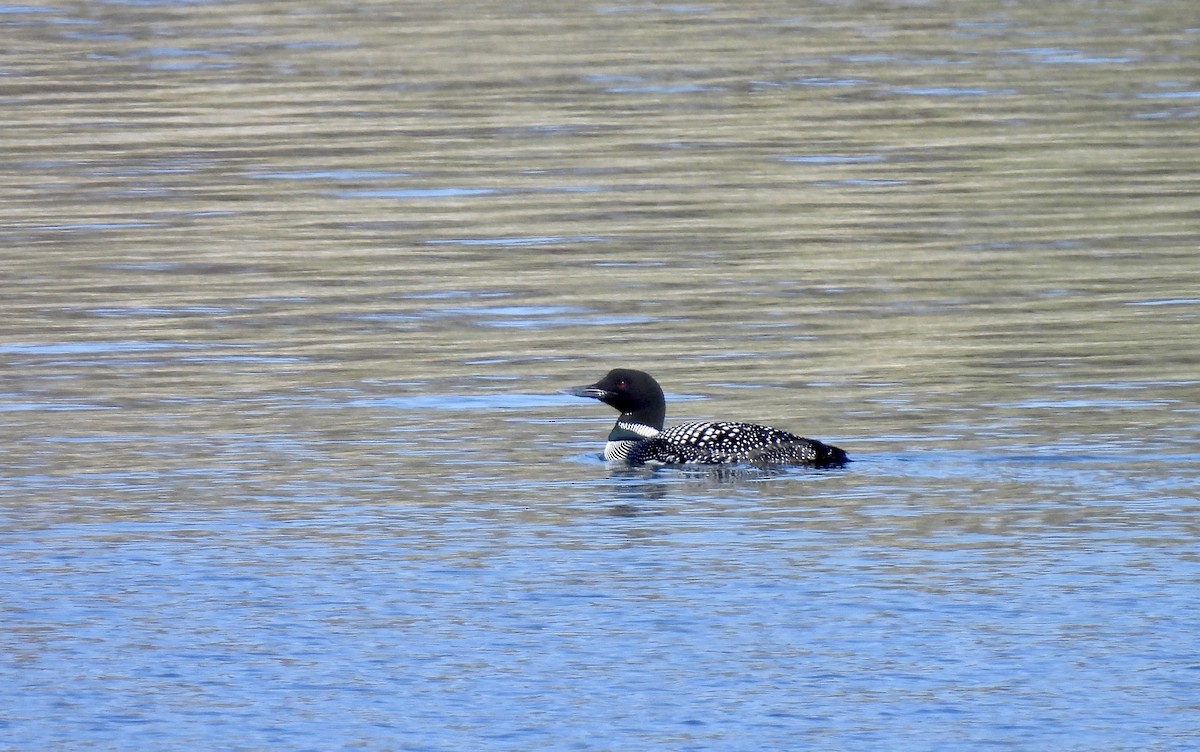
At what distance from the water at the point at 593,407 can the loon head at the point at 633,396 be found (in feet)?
1.09

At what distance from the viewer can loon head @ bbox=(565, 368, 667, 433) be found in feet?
45.9

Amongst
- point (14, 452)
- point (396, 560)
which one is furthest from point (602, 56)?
point (396, 560)

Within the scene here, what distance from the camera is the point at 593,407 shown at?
15.8 meters

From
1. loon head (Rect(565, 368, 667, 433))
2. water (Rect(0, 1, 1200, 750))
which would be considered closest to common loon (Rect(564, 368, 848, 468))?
loon head (Rect(565, 368, 667, 433))

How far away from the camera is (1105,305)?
59.6 feet

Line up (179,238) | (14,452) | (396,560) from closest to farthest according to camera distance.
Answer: (396,560)
(14,452)
(179,238)

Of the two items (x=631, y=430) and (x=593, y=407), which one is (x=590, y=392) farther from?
(x=593, y=407)

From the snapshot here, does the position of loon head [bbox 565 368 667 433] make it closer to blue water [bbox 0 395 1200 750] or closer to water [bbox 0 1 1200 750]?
water [bbox 0 1 1200 750]

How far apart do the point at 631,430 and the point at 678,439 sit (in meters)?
0.45

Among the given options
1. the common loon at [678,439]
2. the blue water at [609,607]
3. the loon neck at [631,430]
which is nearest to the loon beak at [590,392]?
the common loon at [678,439]

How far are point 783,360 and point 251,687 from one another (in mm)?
7698

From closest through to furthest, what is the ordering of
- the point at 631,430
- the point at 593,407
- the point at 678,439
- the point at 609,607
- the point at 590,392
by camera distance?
the point at 609,607
the point at 678,439
the point at 631,430
the point at 590,392
the point at 593,407

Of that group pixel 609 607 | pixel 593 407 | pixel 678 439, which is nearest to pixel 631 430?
pixel 678 439

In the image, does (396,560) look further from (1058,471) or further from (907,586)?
(1058,471)
